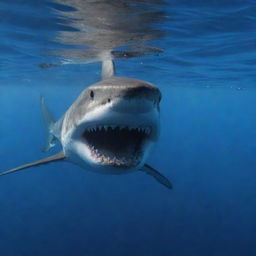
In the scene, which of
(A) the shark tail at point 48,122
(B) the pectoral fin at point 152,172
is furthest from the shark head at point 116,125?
(A) the shark tail at point 48,122

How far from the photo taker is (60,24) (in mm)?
10969

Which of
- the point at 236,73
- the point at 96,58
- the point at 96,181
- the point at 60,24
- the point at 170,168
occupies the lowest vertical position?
the point at 170,168

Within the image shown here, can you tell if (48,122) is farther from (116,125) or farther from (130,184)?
(130,184)

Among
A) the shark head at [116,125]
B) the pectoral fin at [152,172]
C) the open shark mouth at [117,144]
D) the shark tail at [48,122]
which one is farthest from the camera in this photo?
the shark tail at [48,122]

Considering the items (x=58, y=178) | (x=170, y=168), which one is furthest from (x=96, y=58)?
(x=170, y=168)

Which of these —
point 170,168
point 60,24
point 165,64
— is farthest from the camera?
point 170,168

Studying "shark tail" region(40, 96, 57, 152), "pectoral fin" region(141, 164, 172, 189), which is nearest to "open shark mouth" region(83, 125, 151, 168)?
"pectoral fin" region(141, 164, 172, 189)

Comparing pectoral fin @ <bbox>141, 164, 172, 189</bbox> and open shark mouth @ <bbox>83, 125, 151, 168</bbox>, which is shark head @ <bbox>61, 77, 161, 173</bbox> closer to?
open shark mouth @ <bbox>83, 125, 151, 168</bbox>

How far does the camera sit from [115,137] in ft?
14.8

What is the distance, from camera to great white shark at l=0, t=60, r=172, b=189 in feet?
11.6

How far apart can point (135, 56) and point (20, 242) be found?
998cm

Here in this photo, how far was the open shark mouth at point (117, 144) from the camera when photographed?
4.19m

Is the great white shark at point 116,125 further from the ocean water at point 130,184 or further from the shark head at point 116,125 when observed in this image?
the ocean water at point 130,184

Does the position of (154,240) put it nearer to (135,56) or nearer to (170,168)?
(135,56)
